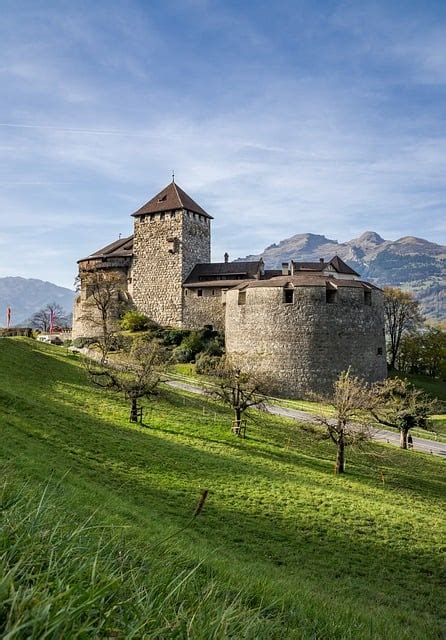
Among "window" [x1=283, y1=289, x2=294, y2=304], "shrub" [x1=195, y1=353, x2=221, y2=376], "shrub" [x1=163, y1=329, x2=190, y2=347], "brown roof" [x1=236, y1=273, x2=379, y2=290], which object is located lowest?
"shrub" [x1=195, y1=353, x2=221, y2=376]

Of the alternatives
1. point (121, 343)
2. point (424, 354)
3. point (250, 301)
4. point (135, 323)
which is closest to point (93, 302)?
point (135, 323)

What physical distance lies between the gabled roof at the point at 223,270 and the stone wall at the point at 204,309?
207 cm

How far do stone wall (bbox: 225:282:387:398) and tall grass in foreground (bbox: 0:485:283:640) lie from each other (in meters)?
33.6

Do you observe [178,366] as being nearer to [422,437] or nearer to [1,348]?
[1,348]

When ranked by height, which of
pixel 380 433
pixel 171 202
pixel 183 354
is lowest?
pixel 380 433

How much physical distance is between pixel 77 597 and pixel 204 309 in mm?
45260

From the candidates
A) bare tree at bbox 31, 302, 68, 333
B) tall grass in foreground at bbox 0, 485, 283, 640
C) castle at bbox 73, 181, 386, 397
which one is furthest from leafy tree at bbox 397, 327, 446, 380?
tall grass in foreground at bbox 0, 485, 283, 640

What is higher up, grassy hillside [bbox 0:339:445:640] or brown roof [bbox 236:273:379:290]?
brown roof [bbox 236:273:379:290]

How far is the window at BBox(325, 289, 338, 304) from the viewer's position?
37500 mm

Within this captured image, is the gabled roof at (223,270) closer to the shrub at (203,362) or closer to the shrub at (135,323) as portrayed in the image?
the shrub at (135,323)

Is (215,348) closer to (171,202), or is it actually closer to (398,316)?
(171,202)

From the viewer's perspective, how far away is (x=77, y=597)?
1.81m

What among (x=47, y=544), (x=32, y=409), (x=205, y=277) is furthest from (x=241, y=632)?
(x=205, y=277)

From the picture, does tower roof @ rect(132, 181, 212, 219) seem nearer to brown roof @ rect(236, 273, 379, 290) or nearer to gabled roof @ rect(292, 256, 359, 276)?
gabled roof @ rect(292, 256, 359, 276)
